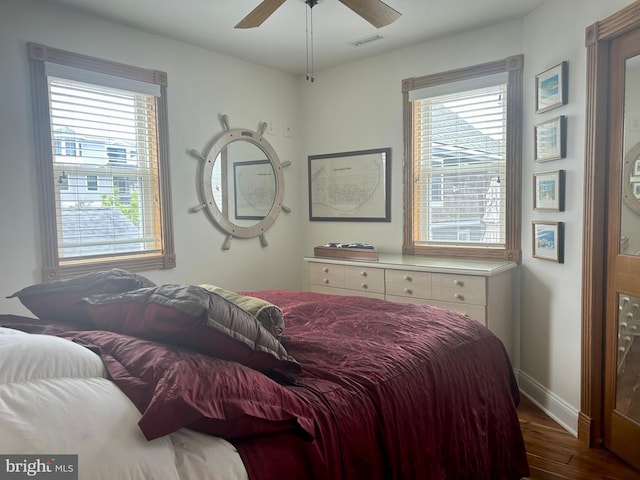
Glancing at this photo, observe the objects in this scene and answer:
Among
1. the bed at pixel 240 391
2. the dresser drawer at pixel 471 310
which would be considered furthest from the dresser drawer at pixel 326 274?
the bed at pixel 240 391

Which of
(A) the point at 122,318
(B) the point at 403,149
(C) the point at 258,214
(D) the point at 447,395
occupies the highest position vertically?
(B) the point at 403,149

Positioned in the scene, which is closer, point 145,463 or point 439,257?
point 145,463

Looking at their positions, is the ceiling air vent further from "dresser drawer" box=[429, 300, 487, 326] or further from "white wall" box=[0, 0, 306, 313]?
"dresser drawer" box=[429, 300, 487, 326]

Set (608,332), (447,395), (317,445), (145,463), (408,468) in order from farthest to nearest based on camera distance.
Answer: (608,332)
(447,395)
(408,468)
(317,445)
(145,463)

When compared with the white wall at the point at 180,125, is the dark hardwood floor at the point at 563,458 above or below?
below

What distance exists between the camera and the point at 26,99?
8.39 feet

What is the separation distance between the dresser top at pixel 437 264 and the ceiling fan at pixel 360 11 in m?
1.58

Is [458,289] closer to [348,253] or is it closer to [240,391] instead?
[348,253]

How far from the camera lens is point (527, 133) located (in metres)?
3.03

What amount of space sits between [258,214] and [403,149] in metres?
1.40

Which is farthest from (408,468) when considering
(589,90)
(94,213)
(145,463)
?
(94,213)

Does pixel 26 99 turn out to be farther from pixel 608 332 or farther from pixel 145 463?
pixel 608 332

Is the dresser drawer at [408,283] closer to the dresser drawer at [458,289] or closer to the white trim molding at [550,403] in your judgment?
the dresser drawer at [458,289]

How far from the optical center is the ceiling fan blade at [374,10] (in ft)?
7.59
